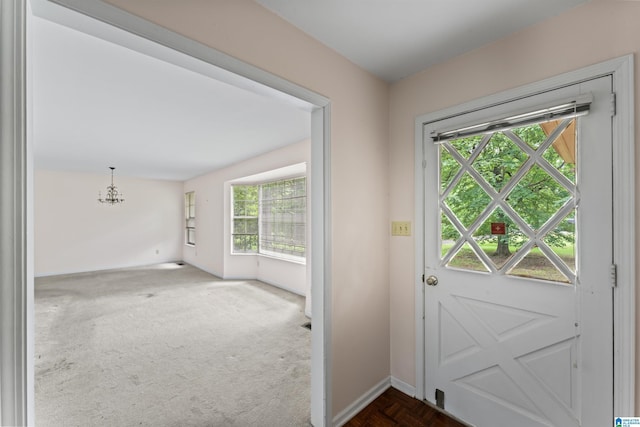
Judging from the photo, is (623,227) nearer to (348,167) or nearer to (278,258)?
(348,167)

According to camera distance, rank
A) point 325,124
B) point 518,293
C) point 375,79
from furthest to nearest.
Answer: point 375,79, point 325,124, point 518,293

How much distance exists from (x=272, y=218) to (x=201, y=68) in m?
4.13

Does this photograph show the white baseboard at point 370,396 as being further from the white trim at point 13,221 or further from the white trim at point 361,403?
the white trim at point 13,221

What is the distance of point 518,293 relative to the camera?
155 centimetres

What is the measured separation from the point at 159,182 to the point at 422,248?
7.65 meters

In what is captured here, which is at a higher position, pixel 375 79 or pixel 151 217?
pixel 375 79

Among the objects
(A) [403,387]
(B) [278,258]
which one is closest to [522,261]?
(A) [403,387]

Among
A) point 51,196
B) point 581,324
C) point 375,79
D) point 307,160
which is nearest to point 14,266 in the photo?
point 375,79

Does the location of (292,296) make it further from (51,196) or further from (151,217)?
(51,196)

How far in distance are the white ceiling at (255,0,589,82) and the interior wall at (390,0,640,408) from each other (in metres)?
0.09

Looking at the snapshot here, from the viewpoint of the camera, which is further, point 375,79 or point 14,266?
point 375,79

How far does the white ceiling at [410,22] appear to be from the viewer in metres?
1.35

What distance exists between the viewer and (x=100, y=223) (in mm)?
6500

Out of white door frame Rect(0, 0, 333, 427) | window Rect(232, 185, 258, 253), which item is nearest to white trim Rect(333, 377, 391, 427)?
white door frame Rect(0, 0, 333, 427)
